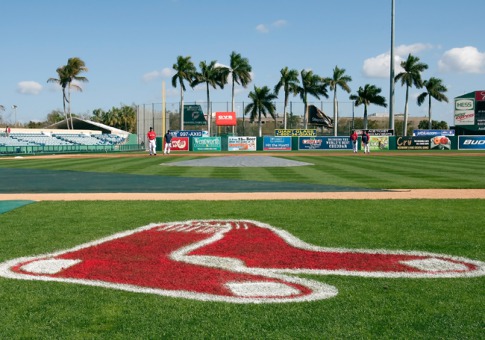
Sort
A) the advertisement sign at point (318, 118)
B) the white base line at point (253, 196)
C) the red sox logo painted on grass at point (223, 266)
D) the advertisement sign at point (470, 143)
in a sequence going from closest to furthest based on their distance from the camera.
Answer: the red sox logo painted on grass at point (223, 266) < the white base line at point (253, 196) < the advertisement sign at point (470, 143) < the advertisement sign at point (318, 118)

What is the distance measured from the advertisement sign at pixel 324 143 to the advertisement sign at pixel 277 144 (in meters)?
1.27

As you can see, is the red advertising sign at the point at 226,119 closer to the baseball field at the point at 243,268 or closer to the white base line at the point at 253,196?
the white base line at the point at 253,196

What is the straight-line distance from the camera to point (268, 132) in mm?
69500

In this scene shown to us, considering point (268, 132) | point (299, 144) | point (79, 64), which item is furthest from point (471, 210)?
point (79, 64)

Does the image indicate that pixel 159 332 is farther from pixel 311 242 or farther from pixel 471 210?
pixel 471 210

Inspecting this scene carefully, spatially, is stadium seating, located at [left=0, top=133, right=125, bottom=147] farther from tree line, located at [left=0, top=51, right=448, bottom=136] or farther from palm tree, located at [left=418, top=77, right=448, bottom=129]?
palm tree, located at [left=418, top=77, right=448, bottom=129]

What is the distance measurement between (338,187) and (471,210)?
5013mm

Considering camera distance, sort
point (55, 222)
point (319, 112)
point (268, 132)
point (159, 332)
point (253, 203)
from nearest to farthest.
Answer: point (159, 332) < point (55, 222) < point (253, 203) < point (319, 112) < point (268, 132)

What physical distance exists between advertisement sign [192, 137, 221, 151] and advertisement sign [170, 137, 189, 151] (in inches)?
29.1

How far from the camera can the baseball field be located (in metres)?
3.56

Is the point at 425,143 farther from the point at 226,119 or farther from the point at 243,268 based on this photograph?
the point at 243,268

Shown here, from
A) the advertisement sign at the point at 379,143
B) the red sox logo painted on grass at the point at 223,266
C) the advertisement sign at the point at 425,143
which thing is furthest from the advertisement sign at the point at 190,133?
the red sox logo painted on grass at the point at 223,266

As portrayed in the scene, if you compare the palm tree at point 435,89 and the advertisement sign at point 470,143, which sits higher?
the palm tree at point 435,89

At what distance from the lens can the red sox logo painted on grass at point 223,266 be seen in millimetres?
4352
